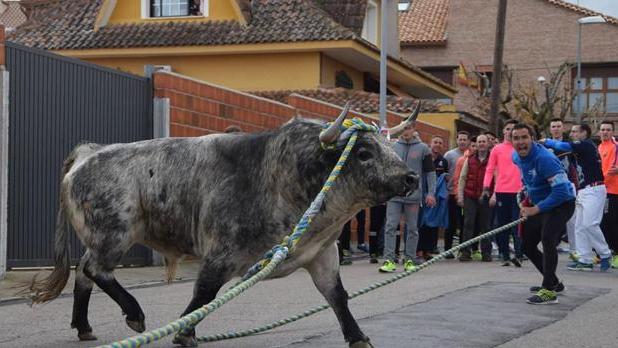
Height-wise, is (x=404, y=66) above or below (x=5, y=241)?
above

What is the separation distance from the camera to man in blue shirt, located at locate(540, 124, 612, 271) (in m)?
15.3

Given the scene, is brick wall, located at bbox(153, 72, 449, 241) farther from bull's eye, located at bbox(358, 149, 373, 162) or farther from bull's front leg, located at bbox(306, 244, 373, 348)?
bull's eye, located at bbox(358, 149, 373, 162)

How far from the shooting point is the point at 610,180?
16625mm

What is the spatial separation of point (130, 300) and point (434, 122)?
25400 mm

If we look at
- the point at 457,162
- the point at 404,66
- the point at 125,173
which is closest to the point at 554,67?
the point at 404,66

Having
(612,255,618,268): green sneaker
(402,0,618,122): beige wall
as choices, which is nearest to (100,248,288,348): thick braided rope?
(612,255,618,268): green sneaker

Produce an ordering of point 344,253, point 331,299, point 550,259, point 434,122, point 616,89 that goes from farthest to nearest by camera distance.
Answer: point 616,89 < point 434,122 < point 344,253 < point 550,259 < point 331,299

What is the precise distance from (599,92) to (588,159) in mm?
47241

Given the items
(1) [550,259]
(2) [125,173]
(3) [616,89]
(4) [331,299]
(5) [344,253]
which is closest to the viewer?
(4) [331,299]

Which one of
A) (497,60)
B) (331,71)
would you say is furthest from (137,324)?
(497,60)

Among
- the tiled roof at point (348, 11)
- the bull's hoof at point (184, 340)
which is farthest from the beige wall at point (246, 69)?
the bull's hoof at point (184, 340)

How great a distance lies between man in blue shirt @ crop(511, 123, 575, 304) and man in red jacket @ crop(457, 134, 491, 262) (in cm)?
672

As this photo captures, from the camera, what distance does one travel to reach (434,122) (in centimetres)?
3284

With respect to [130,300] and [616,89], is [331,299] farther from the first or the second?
[616,89]
